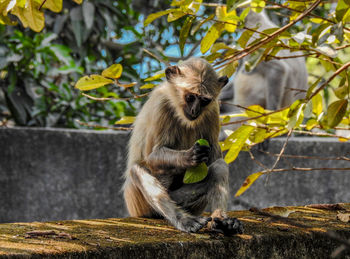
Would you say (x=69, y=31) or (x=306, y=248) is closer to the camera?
(x=306, y=248)

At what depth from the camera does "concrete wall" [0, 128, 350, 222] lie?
502cm

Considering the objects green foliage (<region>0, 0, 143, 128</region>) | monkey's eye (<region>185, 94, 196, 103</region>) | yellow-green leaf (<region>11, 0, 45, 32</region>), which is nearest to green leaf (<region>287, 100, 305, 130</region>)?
monkey's eye (<region>185, 94, 196, 103</region>)

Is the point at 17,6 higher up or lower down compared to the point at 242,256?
higher up

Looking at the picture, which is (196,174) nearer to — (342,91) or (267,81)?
(342,91)

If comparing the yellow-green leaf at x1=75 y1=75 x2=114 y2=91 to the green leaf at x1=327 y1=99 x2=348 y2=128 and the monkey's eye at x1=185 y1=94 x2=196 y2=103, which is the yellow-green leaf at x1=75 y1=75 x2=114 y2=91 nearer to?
the monkey's eye at x1=185 y1=94 x2=196 y2=103

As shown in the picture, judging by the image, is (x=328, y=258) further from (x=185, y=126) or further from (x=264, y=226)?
(x=185, y=126)

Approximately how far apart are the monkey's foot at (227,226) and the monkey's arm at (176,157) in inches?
17.6

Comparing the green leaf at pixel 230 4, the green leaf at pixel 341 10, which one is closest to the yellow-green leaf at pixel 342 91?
the green leaf at pixel 341 10

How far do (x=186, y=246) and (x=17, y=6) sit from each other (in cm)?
142

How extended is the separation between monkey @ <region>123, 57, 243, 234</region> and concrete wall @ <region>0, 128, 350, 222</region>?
1.90 m

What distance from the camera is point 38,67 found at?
5.97m

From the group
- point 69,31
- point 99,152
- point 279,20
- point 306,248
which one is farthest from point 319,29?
point 279,20

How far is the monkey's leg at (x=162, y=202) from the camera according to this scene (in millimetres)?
2611

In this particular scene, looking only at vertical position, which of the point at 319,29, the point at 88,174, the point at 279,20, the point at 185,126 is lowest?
the point at 88,174
